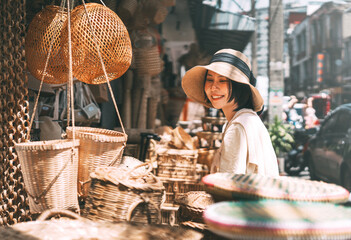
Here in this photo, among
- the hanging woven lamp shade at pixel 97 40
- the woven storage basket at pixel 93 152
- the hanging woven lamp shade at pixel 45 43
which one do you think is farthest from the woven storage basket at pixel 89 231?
the hanging woven lamp shade at pixel 45 43

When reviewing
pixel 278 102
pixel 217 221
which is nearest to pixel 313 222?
pixel 217 221

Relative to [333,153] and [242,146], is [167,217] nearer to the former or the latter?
[242,146]

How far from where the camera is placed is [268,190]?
1.64 meters

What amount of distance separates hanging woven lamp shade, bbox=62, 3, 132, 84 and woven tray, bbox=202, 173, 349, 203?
170 centimetres

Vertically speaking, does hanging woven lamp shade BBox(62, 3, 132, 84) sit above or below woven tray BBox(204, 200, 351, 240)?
above

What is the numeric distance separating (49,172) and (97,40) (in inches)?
48.7

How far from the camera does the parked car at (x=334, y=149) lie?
7.47 m

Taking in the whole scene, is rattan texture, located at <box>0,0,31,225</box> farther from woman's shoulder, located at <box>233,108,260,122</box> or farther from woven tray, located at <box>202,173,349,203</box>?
woven tray, located at <box>202,173,349,203</box>

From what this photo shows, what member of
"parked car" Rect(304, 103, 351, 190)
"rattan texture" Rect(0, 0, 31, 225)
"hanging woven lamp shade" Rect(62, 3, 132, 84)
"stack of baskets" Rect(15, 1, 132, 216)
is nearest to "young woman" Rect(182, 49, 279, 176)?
"hanging woven lamp shade" Rect(62, 3, 132, 84)

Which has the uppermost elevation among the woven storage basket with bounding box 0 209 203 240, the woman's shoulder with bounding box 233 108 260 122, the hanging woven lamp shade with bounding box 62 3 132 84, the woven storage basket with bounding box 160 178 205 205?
the hanging woven lamp shade with bounding box 62 3 132 84

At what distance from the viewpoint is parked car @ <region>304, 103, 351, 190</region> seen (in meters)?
7.47

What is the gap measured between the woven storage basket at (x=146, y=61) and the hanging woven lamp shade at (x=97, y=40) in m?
3.06

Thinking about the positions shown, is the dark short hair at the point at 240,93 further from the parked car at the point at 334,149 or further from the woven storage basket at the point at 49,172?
the parked car at the point at 334,149

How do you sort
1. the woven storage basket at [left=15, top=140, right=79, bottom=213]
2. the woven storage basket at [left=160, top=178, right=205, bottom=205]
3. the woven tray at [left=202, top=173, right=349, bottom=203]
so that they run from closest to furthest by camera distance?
the woven tray at [left=202, top=173, right=349, bottom=203] < the woven storage basket at [left=15, top=140, right=79, bottom=213] < the woven storage basket at [left=160, top=178, right=205, bottom=205]
